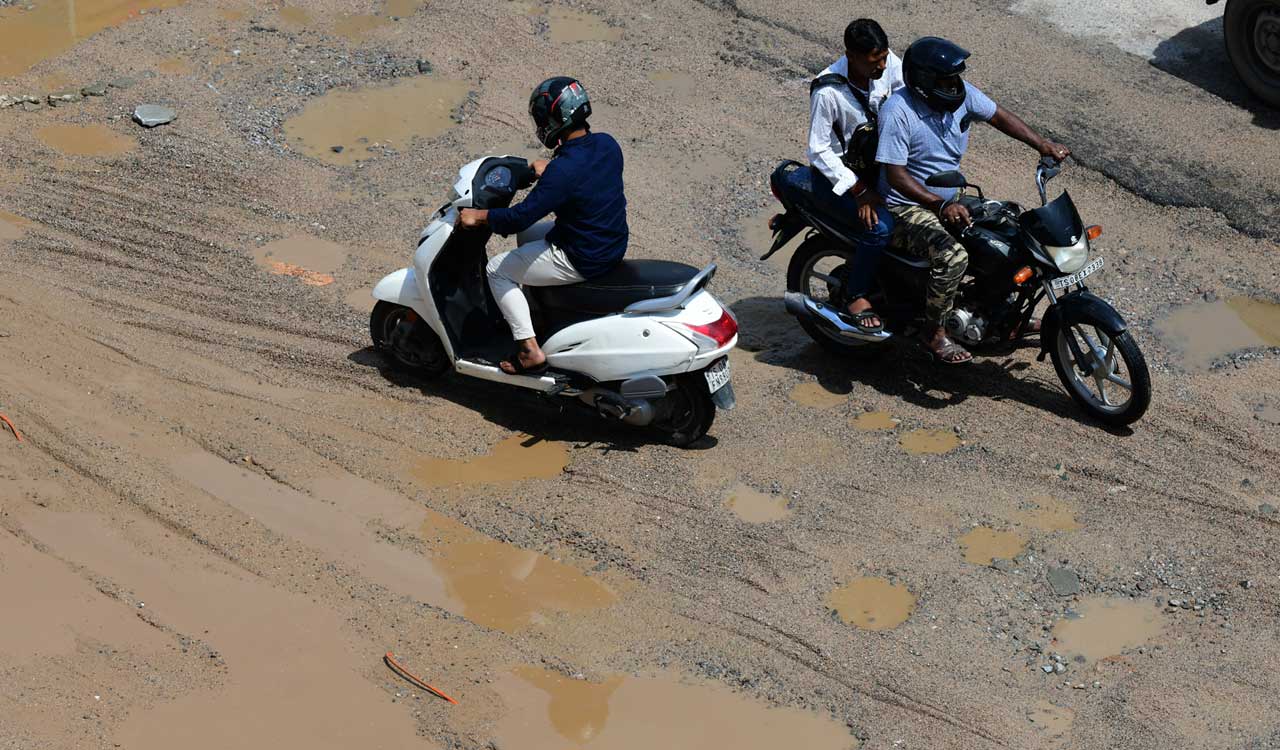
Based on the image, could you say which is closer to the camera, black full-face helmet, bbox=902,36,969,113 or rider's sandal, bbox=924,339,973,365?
black full-face helmet, bbox=902,36,969,113

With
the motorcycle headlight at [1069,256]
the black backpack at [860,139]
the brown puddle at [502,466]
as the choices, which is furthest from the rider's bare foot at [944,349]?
the brown puddle at [502,466]

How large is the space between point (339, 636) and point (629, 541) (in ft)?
4.66

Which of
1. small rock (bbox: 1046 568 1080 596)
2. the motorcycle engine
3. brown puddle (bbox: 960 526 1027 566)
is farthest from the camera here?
the motorcycle engine

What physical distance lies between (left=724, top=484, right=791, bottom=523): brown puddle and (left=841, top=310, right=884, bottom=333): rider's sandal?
1389 millimetres

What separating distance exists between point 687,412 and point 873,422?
1151 millimetres

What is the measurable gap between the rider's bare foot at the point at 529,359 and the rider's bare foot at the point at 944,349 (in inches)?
87.6

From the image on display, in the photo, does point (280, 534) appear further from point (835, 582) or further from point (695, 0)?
point (695, 0)

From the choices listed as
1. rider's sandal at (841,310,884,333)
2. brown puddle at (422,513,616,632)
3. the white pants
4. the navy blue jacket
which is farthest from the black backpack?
brown puddle at (422,513,616,632)

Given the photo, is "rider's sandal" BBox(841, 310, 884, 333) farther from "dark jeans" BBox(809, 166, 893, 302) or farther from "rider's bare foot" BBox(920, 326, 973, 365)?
"rider's bare foot" BBox(920, 326, 973, 365)

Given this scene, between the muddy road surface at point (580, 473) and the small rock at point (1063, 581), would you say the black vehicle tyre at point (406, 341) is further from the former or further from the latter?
the small rock at point (1063, 581)

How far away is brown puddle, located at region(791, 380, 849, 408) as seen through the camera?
23.9 feet

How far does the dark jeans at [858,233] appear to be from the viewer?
720cm

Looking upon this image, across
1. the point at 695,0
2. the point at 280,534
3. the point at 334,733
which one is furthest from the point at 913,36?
the point at 334,733

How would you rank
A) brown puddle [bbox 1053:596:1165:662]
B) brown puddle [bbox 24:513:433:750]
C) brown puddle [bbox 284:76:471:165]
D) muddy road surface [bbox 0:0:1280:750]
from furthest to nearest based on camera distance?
brown puddle [bbox 284:76:471:165]
brown puddle [bbox 1053:596:1165:662]
muddy road surface [bbox 0:0:1280:750]
brown puddle [bbox 24:513:433:750]
